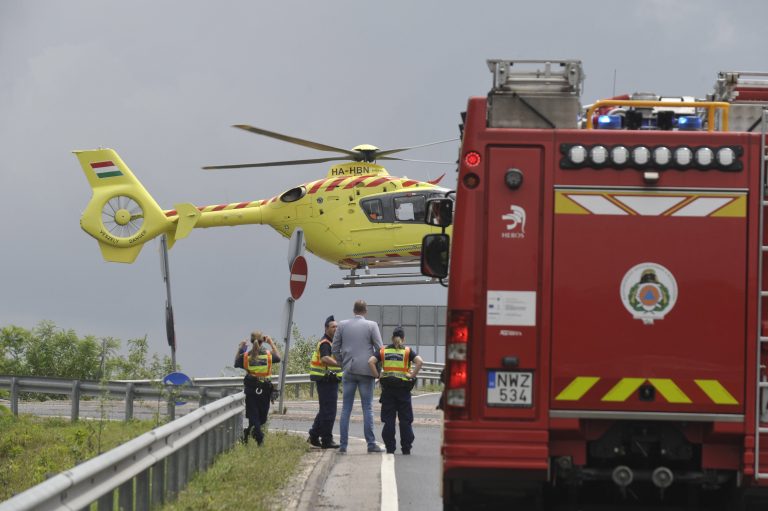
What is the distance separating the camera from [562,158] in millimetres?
9023

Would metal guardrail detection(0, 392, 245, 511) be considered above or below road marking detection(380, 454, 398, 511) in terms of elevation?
above

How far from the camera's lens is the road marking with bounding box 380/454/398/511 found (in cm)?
1293

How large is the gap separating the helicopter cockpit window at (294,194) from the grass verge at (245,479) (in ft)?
81.4

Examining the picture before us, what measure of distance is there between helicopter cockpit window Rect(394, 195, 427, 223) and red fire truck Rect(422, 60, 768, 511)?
31.3 m

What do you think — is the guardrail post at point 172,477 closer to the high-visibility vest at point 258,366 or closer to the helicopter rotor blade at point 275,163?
the high-visibility vest at point 258,366

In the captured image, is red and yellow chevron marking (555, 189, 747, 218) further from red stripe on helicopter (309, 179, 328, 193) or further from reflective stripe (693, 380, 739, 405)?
red stripe on helicopter (309, 179, 328, 193)

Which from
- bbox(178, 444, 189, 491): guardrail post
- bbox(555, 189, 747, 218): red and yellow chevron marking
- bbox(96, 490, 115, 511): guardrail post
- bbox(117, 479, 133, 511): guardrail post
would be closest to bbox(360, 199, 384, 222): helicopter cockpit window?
bbox(178, 444, 189, 491): guardrail post

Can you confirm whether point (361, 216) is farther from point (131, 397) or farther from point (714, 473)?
point (714, 473)

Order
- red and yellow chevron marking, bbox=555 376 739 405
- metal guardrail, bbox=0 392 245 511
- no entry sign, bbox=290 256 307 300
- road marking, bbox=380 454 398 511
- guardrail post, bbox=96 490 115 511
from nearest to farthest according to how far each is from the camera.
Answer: metal guardrail, bbox=0 392 245 511 → red and yellow chevron marking, bbox=555 376 739 405 → guardrail post, bbox=96 490 115 511 → road marking, bbox=380 454 398 511 → no entry sign, bbox=290 256 307 300

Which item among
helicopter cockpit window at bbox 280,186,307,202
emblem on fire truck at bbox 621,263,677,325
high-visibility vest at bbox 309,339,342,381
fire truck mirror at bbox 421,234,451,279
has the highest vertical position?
helicopter cockpit window at bbox 280,186,307,202

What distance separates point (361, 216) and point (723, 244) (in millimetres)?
32802

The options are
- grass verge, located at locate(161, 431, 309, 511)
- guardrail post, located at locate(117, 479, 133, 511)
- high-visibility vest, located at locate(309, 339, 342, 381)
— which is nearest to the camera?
guardrail post, located at locate(117, 479, 133, 511)

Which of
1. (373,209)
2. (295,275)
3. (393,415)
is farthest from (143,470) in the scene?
(373,209)

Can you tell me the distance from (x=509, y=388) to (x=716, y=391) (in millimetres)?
1221
